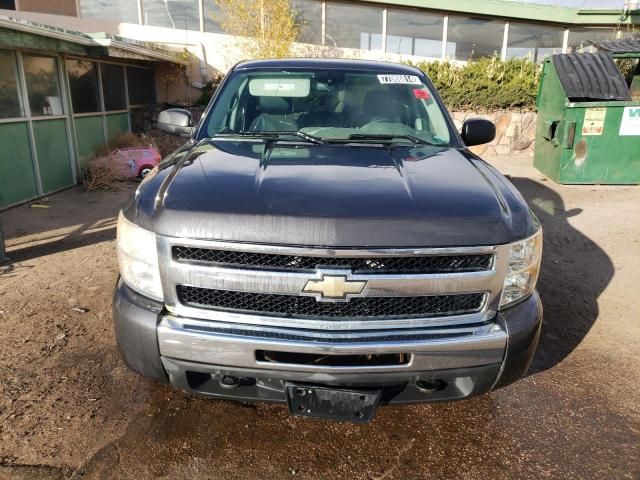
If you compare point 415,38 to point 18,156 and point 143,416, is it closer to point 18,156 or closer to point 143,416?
point 18,156

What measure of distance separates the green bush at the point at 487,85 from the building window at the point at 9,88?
1035cm

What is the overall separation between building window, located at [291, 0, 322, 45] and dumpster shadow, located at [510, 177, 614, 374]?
12.3 meters

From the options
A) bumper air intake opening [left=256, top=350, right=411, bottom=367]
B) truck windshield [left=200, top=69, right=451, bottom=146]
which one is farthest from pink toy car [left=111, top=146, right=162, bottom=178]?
bumper air intake opening [left=256, top=350, right=411, bottom=367]

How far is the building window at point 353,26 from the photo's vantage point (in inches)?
681

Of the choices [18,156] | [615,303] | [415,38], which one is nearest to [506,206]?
[615,303]

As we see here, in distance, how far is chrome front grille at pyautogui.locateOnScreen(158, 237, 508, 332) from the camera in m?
2.00

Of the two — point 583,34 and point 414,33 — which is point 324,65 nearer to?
point 414,33

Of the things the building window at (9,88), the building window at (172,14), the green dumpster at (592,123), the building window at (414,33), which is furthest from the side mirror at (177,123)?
the building window at (414,33)

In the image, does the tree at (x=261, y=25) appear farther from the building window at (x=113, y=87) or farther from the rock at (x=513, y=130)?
the rock at (x=513, y=130)

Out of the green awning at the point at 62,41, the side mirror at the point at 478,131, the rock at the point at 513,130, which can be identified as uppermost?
the green awning at the point at 62,41

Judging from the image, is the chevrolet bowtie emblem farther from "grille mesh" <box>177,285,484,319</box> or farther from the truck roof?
the truck roof

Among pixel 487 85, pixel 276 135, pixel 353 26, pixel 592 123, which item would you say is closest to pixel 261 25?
pixel 353 26

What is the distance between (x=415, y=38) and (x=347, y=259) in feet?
58.9

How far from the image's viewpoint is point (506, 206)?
224 cm
